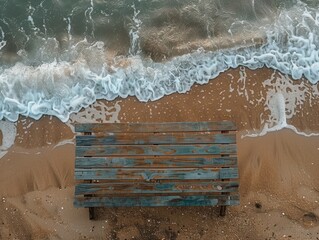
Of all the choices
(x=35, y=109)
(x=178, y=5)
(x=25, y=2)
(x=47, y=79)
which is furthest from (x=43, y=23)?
(x=178, y=5)

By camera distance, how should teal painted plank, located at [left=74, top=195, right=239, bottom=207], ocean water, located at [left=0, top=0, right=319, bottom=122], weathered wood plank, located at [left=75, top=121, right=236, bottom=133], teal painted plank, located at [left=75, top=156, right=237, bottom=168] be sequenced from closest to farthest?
teal painted plank, located at [left=74, top=195, right=239, bottom=207]
teal painted plank, located at [left=75, top=156, right=237, bottom=168]
weathered wood plank, located at [left=75, top=121, right=236, bottom=133]
ocean water, located at [left=0, top=0, right=319, bottom=122]

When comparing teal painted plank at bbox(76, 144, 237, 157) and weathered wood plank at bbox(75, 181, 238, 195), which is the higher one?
teal painted plank at bbox(76, 144, 237, 157)

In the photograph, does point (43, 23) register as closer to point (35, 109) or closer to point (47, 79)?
point (47, 79)

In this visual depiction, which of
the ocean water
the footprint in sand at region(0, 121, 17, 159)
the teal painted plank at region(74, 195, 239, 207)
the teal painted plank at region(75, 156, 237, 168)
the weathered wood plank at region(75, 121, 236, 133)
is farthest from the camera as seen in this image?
the ocean water

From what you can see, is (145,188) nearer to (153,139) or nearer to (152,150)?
(152,150)

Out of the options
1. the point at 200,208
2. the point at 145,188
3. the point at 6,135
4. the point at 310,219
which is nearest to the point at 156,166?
the point at 145,188

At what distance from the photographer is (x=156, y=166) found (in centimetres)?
711

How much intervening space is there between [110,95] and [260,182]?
9.80ft

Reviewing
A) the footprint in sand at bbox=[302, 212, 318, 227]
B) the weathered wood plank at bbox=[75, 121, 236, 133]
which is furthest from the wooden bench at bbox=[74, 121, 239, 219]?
the footprint in sand at bbox=[302, 212, 318, 227]

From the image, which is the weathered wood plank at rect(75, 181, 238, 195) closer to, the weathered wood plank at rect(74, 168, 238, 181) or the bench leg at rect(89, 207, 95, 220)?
the weathered wood plank at rect(74, 168, 238, 181)

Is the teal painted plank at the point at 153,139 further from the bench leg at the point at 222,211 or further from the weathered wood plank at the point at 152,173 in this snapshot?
the bench leg at the point at 222,211

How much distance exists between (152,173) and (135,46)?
3.13m

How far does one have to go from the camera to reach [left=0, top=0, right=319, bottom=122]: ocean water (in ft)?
28.5

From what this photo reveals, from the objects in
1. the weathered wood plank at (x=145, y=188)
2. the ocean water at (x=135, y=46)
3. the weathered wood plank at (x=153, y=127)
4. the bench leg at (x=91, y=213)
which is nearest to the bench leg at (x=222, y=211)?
the weathered wood plank at (x=145, y=188)
